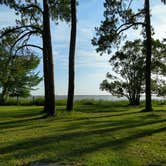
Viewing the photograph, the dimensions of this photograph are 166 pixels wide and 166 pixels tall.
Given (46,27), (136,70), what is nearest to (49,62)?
(46,27)

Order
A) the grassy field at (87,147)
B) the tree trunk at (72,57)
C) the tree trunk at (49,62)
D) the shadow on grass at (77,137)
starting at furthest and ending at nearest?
the tree trunk at (72,57)
the tree trunk at (49,62)
the shadow on grass at (77,137)
the grassy field at (87,147)

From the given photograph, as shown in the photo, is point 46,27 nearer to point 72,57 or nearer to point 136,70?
point 72,57

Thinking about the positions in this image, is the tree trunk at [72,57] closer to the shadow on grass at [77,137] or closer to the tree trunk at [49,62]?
the tree trunk at [49,62]

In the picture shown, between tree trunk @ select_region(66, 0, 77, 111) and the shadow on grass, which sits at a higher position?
tree trunk @ select_region(66, 0, 77, 111)

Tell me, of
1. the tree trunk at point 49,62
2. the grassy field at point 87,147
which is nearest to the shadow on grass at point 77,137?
the grassy field at point 87,147

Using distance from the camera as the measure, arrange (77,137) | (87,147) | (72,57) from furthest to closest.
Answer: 1. (72,57)
2. (77,137)
3. (87,147)

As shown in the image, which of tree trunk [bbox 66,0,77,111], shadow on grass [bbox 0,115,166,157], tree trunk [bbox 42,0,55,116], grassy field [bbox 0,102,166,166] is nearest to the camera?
grassy field [bbox 0,102,166,166]

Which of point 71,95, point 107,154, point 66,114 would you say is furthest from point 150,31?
point 107,154

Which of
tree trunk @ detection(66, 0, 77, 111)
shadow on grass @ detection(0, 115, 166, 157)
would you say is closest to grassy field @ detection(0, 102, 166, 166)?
shadow on grass @ detection(0, 115, 166, 157)

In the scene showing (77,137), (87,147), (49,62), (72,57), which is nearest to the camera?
(87,147)

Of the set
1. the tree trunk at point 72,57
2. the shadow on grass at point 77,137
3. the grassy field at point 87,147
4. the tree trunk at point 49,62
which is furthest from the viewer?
the tree trunk at point 72,57

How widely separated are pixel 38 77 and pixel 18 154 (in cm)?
4600

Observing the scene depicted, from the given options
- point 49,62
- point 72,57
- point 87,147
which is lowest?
point 87,147

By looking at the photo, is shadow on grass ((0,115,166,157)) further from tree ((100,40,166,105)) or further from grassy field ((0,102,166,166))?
tree ((100,40,166,105))
